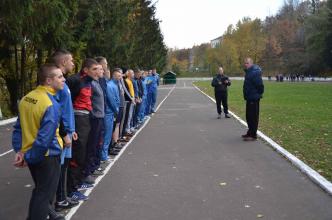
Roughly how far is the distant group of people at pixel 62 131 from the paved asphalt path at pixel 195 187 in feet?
1.16

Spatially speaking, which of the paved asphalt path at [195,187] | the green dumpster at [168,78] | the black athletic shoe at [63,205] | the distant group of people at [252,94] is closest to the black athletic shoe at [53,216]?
the paved asphalt path at [195,187]

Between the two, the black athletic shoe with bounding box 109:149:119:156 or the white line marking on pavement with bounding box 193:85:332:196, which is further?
the black athletic shoe with bounding box 109:149:119:156

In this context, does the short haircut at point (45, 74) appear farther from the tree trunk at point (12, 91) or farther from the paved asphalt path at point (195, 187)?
the tree trunk at point (12, 91)

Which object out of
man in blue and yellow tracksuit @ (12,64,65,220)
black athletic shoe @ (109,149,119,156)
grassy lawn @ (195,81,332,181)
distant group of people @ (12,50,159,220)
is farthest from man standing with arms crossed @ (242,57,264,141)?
man in blue and yellow tracksuit @ (12,64,65,220)

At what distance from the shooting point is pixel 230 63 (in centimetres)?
12038

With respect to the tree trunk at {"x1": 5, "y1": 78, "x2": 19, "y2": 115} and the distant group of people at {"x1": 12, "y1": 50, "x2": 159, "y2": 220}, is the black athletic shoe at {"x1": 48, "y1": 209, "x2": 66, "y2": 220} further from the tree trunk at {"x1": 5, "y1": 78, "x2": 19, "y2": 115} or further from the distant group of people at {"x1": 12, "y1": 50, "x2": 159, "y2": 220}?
the tree trunk at {"x1": 5, "y1": 78, "x2": 19, "y2": 115}

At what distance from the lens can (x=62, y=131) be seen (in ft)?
17.9

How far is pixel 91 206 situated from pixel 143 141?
6.20 metres

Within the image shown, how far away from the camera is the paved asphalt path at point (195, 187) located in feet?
20.2

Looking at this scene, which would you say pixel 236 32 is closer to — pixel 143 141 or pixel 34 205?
pixel 143 141

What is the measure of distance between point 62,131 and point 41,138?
72 centimetres

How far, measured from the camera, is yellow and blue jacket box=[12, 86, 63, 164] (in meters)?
4.75

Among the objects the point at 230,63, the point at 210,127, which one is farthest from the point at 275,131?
the point at 230,63

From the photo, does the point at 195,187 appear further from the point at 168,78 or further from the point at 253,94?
the point at 168,78
